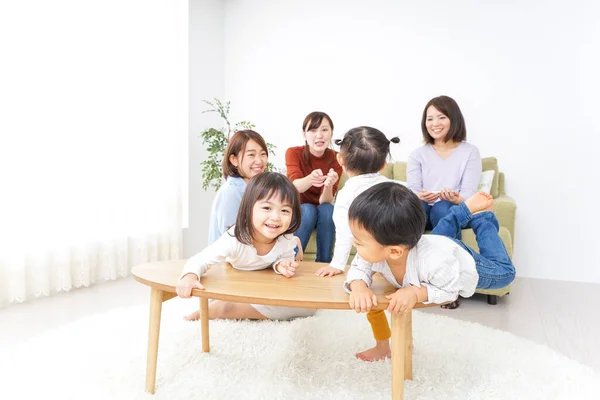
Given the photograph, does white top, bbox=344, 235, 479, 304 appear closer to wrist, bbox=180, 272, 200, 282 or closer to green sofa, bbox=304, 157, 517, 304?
wrist, bbox=180, 272, 200, 282

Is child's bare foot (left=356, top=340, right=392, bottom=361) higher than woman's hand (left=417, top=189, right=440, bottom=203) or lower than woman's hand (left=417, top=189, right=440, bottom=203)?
lower

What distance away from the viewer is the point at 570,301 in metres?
2.94

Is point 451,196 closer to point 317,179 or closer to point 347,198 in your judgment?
point 317,179

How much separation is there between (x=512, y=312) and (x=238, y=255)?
1734 millimetres

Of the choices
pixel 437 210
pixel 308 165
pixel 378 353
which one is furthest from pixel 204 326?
pixel 437 210

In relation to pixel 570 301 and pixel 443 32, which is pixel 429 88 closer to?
pixel 443 32

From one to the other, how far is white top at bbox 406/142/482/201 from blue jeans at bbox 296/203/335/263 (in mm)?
616

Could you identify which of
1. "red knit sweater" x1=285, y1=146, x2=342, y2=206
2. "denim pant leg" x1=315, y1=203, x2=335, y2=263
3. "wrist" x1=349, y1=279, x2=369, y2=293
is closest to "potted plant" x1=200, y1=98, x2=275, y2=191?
"red knit sweater" x1=285, y1=146, x2=342, y2=206

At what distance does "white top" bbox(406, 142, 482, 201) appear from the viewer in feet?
9.26

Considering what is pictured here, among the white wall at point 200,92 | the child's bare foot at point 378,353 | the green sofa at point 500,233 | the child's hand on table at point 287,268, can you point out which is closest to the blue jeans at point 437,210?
the green sofa at point 500,233

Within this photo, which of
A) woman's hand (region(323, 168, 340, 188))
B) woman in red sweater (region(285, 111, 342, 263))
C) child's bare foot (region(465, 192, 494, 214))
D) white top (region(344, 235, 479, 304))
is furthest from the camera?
woman in red sweater (region(285, 111, 342, 263))

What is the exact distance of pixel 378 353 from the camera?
1868 mm

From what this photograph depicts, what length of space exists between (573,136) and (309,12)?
2.35 m

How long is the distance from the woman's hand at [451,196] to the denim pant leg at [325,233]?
0.63 meters
